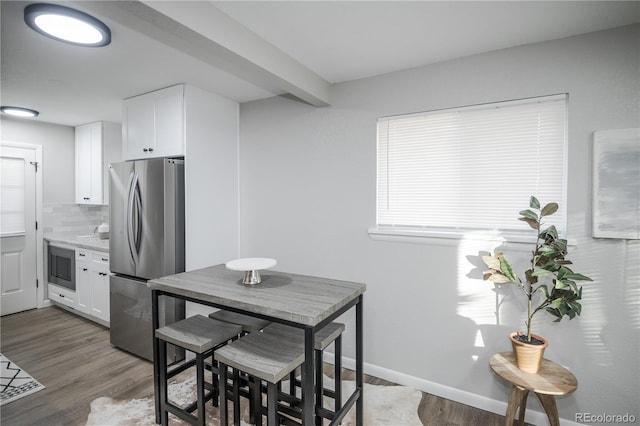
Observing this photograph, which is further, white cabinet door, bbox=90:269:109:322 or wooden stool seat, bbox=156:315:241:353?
white cabinet door, bbox=90:269:109:322

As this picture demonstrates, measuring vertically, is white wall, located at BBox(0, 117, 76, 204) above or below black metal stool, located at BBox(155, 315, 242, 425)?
above

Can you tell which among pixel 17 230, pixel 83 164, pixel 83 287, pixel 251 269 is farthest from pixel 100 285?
pixel 251 269

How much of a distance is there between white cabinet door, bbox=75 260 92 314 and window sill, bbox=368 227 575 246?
11.0 ft

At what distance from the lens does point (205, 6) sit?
1.60 m

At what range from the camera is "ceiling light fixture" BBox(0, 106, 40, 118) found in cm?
339

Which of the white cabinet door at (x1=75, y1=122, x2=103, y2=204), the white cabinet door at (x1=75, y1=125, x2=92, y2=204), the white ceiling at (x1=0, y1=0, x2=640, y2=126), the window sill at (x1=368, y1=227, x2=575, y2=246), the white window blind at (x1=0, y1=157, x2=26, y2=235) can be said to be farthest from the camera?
the white cabinet door at (x1=75, y1=125, x2=92, y2=204)

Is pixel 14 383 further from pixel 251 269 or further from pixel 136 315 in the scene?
pixel 251 269

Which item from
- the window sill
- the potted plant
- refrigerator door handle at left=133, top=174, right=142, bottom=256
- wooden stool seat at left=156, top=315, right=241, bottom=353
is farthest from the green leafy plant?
refrigerator door handle at left=133, top=174, right=142, bottom=256

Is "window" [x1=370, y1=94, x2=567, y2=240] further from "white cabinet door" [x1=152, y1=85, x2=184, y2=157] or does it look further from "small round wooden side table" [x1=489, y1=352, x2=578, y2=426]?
"white cabinet door" [x1=152, y1=85, x2=184, y2=157]

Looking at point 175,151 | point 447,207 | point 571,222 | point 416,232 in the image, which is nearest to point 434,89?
point 447,207

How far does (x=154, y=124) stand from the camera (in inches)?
115

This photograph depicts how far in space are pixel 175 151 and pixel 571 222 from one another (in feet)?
10.00

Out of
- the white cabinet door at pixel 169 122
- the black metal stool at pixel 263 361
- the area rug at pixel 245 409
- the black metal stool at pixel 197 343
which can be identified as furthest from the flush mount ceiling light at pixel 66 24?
the area rug at pixel 245 409

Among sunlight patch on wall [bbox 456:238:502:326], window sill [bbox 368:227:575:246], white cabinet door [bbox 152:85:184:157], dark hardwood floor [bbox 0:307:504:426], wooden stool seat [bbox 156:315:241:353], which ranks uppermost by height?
white cabinet door [bbox 152:85:184:157]
